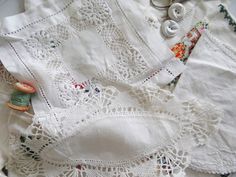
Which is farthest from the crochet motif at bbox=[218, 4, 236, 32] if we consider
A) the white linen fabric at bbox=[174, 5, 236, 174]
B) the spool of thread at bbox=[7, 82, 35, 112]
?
the spool of thread at bbox=[7, 82, 35, 112]

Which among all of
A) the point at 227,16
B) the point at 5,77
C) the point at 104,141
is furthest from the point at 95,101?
the point at 227,16

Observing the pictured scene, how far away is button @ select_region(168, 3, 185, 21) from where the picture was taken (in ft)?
2.80

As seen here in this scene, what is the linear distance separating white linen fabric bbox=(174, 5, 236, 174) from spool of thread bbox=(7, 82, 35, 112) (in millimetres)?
315

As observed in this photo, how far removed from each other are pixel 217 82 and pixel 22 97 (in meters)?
0.42

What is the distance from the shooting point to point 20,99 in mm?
756

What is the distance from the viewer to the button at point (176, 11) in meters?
0.85

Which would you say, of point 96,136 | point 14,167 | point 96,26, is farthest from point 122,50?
point 14,167

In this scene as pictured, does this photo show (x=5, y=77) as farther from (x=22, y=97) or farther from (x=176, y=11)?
(x=176, y=11)

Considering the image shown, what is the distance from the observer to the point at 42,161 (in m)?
0.74

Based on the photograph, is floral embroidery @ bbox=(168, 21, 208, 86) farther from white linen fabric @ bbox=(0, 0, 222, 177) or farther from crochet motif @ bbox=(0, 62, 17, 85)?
crochet motif @ bbox=(0, 62, 17, 85)

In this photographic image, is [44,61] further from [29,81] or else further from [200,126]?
[200,126]

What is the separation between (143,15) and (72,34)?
0.54 feet

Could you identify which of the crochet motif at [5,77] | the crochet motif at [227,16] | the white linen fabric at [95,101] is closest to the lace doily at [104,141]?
the white linen fabric at [95,101]

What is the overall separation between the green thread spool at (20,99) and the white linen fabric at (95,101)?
0.02m
